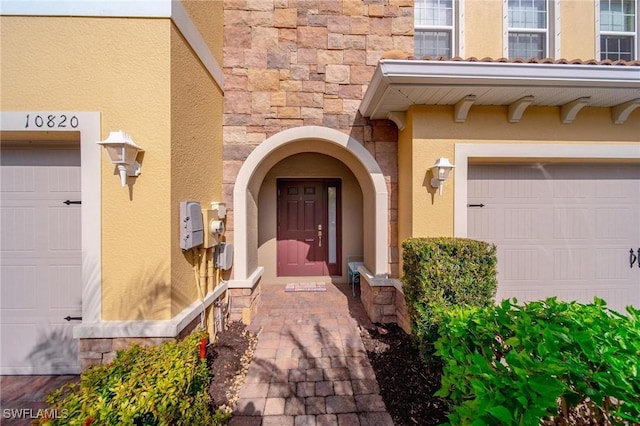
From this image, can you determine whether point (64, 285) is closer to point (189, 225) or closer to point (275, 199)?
point (189, 225)

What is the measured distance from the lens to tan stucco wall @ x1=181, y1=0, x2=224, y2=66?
116 inches

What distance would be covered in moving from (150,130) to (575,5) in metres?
6.51

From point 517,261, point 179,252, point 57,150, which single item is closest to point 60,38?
point 57,150

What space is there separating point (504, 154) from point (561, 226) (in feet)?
5.11

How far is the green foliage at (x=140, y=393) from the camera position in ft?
4.70

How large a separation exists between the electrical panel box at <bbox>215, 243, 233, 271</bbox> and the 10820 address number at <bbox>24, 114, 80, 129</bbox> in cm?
199

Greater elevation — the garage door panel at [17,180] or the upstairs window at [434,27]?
the upstairs window at [434,27]

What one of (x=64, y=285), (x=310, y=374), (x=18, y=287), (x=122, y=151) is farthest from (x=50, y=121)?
(x=310, y=374)

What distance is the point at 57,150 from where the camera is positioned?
9.16 ft

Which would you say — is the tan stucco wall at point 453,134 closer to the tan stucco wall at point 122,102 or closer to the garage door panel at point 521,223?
the garage door panel at point 521,223

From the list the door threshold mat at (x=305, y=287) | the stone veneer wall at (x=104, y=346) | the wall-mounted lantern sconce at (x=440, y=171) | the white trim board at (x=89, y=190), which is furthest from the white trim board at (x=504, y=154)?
the white trim board at (x=89, y=190)

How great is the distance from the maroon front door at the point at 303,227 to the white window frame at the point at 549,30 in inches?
161

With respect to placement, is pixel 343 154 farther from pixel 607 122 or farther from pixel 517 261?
pixel 607 122

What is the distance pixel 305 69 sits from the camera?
3930 mm
